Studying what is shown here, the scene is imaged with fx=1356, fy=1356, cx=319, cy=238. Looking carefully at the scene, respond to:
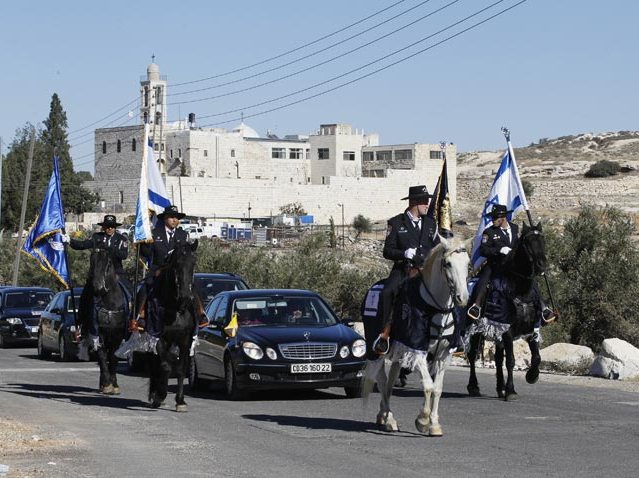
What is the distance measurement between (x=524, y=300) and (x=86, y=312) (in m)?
6.94

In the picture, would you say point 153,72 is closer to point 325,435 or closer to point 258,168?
point 258,168

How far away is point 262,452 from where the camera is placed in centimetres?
1355

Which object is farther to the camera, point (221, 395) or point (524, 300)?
point (221, 395)

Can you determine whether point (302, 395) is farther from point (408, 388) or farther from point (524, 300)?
point (524, 300)

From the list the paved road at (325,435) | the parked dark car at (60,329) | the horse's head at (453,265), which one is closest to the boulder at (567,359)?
the paved road at (325,435)

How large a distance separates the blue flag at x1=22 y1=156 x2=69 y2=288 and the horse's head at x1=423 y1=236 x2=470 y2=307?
1153 centimetres

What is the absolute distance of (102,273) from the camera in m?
20.2

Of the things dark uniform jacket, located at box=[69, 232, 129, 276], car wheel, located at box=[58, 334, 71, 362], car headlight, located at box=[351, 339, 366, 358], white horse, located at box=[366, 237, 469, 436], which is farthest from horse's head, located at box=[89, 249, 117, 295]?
car wheel, located at box=[58, 334, 71, 362]

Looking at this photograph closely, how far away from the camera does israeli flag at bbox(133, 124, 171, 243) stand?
22.5 m

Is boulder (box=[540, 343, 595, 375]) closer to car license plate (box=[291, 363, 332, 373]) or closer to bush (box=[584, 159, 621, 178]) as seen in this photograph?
car license plate (box=[291, 363, 332, 373])

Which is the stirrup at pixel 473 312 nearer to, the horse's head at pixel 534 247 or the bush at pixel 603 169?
the horse's head at pixel 534 247

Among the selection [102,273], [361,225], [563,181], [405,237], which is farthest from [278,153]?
[405,237]

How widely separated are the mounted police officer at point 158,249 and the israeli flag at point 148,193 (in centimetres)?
381

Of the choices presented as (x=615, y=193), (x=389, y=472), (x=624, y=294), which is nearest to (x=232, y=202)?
(x=615, y=193)
